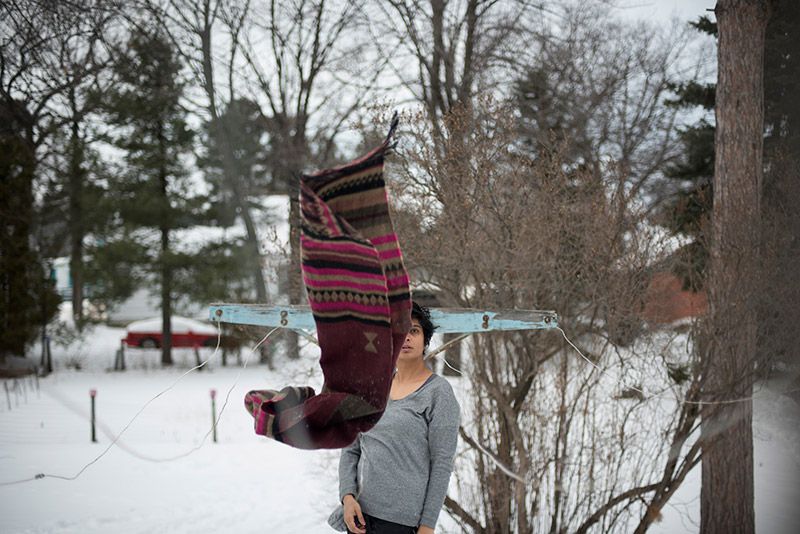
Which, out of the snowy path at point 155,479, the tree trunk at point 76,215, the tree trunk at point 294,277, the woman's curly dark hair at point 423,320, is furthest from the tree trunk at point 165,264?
the woman's curly dark hair at point 423,320

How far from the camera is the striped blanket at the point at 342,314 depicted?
147 centimetres

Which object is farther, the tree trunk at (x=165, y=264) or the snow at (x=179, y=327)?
the snow at (x=179, y=327)

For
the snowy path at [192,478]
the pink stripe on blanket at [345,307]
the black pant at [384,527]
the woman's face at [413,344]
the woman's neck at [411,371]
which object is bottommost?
the snowy path at [192,478]

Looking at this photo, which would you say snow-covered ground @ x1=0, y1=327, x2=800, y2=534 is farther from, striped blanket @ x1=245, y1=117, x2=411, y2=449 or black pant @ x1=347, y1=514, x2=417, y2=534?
Answer: striped blanket @ x1=245, y1=117, x2=411, y2=449

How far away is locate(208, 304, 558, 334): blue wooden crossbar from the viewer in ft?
8.71

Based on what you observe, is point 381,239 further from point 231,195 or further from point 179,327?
point 179,327

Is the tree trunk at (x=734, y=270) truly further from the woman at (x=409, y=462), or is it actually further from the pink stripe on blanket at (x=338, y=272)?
the pink stripe on blanket at (x=338, y=272)

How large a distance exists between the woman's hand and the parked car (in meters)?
15.7

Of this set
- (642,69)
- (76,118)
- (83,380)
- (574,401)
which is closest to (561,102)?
(642,69)

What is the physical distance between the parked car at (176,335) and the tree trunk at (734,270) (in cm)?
1408

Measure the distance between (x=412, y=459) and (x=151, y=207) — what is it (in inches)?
549

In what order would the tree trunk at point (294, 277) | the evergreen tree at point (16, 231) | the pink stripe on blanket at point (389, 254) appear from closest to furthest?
the pink stripe on blanket at point (389, 254)
the tree trunk at point (294, 277)
the evergreen tree at point (16, 231)

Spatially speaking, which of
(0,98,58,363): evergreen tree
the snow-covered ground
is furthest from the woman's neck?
(0,98,58,363): evergreen tree

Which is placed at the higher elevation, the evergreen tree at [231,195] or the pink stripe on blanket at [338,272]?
the evergreen tree at [231,195]
